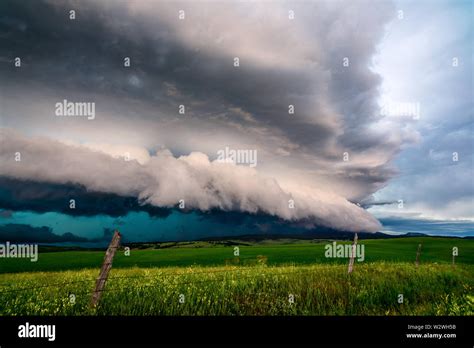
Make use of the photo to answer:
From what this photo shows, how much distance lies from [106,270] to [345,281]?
9.83 metres
